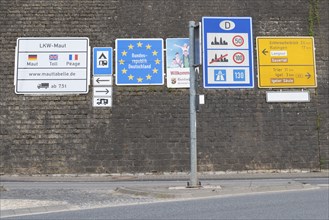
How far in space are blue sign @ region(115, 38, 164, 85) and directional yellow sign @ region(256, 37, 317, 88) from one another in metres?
3.98

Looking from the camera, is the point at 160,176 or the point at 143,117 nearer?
the point at 160,176

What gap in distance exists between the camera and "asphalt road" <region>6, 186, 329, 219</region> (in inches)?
296

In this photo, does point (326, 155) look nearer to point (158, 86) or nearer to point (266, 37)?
point (266, 37)

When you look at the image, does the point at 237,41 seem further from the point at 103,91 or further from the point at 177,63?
the point at 103,91

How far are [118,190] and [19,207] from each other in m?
3.02

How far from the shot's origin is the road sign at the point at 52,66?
54.3 feet

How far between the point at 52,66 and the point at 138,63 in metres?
3.27

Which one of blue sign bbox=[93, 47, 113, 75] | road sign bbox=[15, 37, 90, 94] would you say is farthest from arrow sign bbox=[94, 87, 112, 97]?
blue sign bbox=[93, 47, 113, 75]

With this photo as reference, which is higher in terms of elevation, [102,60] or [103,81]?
[102,60]

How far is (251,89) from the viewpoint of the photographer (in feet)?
55.4

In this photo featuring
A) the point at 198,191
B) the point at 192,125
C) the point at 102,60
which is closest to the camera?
the point at 198,191

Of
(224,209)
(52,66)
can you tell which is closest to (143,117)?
(52,66)

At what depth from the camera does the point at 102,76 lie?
16.7m

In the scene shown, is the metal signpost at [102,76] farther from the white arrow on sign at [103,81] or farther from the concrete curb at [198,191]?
the concrete curb at [198,191]
